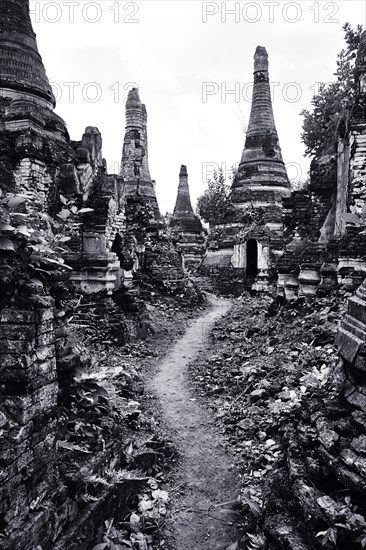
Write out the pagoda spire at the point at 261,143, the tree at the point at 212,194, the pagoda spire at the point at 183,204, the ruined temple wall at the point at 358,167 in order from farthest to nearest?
1. the tree at the point at 212,194
2. the pagoda spire at the point at 183,204
3. the pagoda spire at the point at 261,143
4. the ruined temple wall at the point at 358,167

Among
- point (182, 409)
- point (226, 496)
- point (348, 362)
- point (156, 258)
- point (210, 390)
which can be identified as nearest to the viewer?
point (348, 362)

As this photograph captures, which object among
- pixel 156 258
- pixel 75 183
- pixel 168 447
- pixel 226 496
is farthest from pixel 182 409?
pixel 156 258

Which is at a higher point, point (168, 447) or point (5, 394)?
Result: point (5, 394)

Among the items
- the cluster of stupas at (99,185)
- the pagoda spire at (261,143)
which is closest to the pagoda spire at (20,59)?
the cluster of stupas at (99,185)

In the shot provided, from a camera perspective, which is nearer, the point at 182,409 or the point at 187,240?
the point at 182,409

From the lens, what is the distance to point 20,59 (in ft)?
38.2

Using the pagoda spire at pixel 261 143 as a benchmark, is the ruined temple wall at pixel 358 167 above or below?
below

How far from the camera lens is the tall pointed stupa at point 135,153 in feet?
66.1

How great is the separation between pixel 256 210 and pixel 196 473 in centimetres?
1656

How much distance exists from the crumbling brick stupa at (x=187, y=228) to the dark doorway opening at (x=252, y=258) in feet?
16.7

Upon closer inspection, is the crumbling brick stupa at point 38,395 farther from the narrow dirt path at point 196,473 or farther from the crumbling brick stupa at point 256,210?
the crumbling brick stupa at point 256,210

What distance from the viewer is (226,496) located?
4.75 metres

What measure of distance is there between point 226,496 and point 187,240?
21321 mm

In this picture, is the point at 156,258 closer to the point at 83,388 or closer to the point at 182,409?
the point at 182,409
